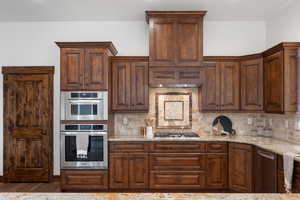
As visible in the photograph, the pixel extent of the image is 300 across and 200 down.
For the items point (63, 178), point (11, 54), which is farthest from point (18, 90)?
point (63, 178)

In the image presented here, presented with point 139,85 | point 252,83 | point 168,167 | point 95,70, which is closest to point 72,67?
point 95,70

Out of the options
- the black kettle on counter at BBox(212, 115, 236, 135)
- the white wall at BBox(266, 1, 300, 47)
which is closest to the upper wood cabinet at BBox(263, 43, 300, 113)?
the white wall at BBox(266, 1, 300, 47)

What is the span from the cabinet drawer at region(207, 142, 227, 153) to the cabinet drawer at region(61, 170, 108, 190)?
1.71 meters

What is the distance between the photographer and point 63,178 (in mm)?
4059

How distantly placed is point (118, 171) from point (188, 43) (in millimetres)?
2405

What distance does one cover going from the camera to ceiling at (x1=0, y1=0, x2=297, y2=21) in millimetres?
3975

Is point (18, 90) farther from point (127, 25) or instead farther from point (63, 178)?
point (127, 25)

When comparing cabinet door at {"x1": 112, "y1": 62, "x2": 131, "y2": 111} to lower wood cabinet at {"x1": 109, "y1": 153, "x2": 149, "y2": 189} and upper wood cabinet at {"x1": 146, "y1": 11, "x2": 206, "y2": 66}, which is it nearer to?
upper wood cabinet at {"x1": 146, "y1": 11, "x2": 206, "y2": 66}

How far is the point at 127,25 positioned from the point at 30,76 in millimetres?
2042

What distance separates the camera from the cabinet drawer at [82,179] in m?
4.06

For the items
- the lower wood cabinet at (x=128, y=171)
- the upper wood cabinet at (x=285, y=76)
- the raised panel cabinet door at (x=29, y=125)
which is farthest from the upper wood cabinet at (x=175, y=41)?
the raised panel cabinet door at (x=29, y=125)

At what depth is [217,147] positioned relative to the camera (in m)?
4.13

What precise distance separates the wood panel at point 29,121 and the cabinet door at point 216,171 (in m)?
2.89

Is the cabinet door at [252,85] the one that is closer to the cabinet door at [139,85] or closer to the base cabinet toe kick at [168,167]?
the base cabinet toe kick at [168,167]
